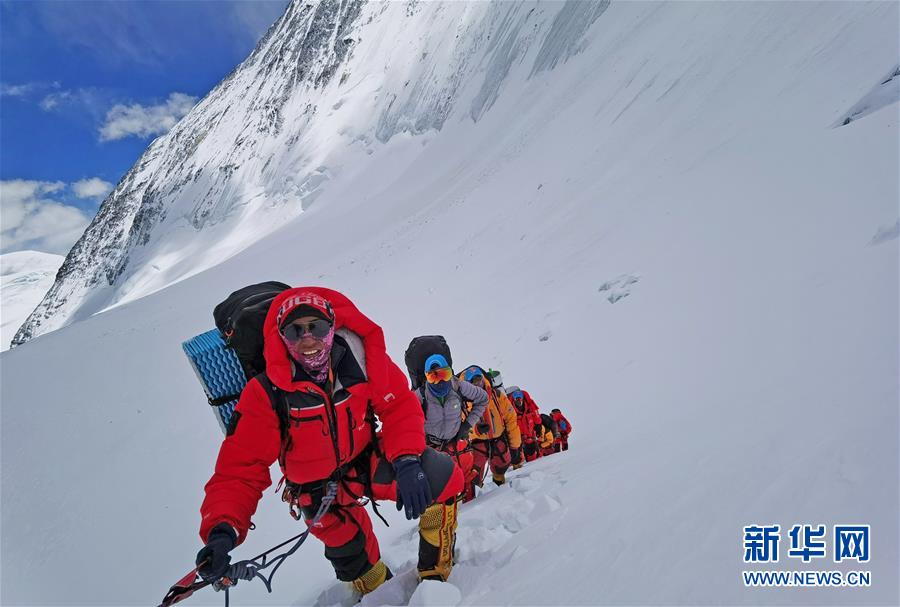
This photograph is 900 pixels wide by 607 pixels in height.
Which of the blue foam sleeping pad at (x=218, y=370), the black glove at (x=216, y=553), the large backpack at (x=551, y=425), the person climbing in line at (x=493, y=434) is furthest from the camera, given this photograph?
the large backpack at (x=551, y=425)

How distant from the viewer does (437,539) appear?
2.62 m

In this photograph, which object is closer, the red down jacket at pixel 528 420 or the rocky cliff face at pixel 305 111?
the red down jacket at pixel 528 420

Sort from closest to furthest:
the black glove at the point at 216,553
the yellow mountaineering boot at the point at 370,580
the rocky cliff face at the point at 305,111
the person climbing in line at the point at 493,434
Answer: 1. the black glove at the point at 216,553
2. the yellow mountaineering boot at the point at 370,580
3. the person climbing in line at the point at 493,434
4. the rocky cliff face at the point at 305,111

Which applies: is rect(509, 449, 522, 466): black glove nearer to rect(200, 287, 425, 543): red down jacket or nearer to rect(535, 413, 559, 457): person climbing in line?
rect(535, 413, 559, 457): person climbing in line

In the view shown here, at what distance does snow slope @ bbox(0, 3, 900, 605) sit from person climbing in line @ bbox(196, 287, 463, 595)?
47 centimetres

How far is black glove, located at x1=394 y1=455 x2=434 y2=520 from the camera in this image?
2.30 metres

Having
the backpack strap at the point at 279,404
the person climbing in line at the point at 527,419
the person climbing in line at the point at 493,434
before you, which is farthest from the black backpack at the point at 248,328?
the person climbing in line at the point at 527,419

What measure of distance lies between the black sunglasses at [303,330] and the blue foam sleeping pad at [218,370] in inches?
34.7

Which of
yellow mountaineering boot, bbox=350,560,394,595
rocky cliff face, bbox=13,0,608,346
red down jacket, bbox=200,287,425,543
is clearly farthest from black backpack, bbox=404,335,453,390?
rocky cliff face, bbox=13,0,608,346

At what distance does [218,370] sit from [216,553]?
4.23 feet

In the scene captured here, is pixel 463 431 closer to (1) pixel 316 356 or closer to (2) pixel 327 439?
(2) pixel 327 439

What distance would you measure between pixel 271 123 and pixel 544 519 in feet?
183

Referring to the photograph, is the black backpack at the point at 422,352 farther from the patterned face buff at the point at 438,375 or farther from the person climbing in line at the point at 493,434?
the person climbing in line at the point at 493,434

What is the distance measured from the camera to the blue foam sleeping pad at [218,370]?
308 centimetres
